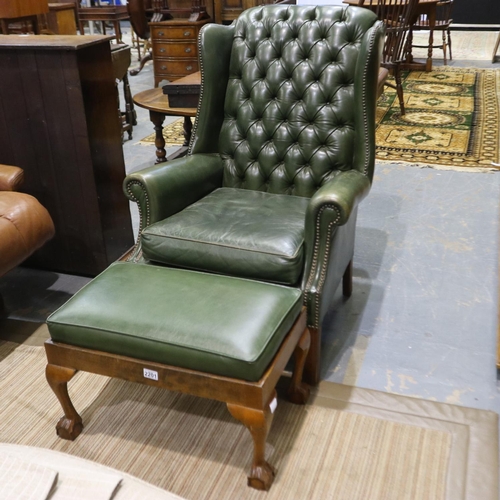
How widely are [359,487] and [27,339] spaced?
1395 mm

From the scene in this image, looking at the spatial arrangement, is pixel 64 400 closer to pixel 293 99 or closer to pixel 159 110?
pixel 293 99

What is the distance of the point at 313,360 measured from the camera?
6.28ft

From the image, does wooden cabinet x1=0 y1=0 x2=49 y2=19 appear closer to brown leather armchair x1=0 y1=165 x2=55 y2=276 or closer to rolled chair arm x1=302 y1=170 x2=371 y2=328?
brown leather armchair x1=0 y1=165 x2=55 y2=276

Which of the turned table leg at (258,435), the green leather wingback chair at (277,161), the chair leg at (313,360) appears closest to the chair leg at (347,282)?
the green leather wingback chair at (277,161)

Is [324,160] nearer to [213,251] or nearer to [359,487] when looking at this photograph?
[213,251]

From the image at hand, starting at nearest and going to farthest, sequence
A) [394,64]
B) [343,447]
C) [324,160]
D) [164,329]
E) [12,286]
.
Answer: [164,329]
[343,447]
[324,160]
[12,286]
[394,64]

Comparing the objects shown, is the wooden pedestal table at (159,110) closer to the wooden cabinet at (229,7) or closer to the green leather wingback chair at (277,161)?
the green leather wingback chair at (277,161)

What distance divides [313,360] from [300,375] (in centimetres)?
10

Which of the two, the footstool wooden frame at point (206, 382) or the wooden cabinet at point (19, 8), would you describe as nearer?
the footstool wooden frame at point (206, 382)

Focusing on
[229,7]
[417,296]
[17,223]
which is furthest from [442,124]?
[17,223]

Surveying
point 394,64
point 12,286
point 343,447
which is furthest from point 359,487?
point 394,64

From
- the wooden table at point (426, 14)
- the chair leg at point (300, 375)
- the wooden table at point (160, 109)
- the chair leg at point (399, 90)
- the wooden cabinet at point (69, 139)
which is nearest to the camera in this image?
the chair leg at point (300, 375)

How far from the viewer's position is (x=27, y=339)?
7.45 feet

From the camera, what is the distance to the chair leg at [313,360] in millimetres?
1875
